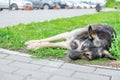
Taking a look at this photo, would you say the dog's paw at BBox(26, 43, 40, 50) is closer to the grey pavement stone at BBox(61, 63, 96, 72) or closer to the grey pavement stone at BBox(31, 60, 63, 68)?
the grey pavement stone at BBox(31, 60, 63, 68)

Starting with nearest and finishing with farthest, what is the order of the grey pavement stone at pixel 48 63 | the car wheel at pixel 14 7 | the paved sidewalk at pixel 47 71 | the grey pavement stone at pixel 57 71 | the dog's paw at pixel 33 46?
the paved sidewalk at pixel 47 71 < the grey pavement stone at pixel 57 71 < the grey pavement stone at pixel 48 63 < the dog's paw at pixel 33 46 < the car wheel at pixel 14 7

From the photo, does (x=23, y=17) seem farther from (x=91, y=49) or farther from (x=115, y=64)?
(x=115, y=64)

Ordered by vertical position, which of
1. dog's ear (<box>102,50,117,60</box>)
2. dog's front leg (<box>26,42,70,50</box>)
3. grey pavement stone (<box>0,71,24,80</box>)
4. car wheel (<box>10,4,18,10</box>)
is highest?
dog's front leg (<box>26,42,70,50</box>)

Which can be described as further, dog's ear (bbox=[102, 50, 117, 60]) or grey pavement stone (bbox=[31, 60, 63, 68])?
dog's ear (bbox=[102, 50, 117, 60])

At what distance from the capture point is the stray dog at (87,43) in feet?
18.1

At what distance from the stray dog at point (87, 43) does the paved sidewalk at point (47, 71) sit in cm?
37

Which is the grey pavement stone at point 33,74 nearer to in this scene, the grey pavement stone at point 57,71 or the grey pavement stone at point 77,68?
the grey pavement stone at point 57,71

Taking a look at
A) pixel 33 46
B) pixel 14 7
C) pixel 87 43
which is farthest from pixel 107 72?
pixel 14 7

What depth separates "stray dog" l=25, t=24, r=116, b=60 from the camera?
5504mm

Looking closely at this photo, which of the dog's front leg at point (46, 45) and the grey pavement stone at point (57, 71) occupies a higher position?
the dog's front leg at point (46, 45)

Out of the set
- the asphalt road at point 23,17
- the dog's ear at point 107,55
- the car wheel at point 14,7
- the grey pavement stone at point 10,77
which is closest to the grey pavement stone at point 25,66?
the grey pavement stone at point 10,77

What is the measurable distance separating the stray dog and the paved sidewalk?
14.8 inches

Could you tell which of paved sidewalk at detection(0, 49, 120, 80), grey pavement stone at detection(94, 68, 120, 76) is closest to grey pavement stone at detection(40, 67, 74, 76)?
paved sidewalk at detection(0, 49, 120, 80)

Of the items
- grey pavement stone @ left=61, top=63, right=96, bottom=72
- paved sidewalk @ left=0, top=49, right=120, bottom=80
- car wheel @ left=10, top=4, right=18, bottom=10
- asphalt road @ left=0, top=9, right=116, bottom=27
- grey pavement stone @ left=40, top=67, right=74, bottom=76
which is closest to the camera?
paved sidewalk @ left=0, top=49, right=120, bottom=80
